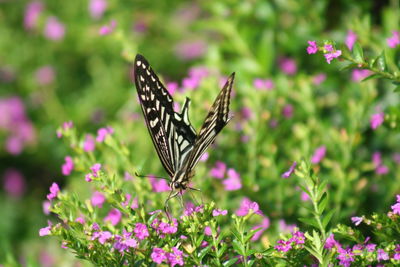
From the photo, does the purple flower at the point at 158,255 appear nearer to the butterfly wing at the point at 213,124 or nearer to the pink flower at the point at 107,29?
the butterfly wing at the point at 213,124

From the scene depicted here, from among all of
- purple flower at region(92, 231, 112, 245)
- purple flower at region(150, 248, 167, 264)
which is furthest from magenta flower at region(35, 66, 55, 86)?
purple flower at region(150, 248, 167, 264)

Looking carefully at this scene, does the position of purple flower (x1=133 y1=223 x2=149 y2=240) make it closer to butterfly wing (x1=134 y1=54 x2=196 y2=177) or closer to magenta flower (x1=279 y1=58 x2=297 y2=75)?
butterfly wing (x1=134 y1=54 x2=196 y2=177)

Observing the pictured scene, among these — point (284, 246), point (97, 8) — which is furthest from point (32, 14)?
point (284, 246)

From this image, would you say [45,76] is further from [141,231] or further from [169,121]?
[141,231]

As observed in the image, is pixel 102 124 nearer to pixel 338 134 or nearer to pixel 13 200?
pixel 13 200

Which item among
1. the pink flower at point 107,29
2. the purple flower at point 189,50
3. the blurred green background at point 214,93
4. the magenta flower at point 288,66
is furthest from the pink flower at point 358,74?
the purple flower at point 189,50

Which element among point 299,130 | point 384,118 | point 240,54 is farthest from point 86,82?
point 384,118
